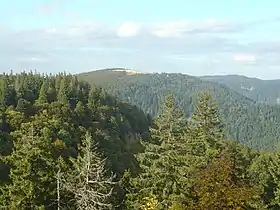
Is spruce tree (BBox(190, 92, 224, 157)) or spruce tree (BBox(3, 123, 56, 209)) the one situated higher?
spruce tree (BBox(190, 92, 224, 157))

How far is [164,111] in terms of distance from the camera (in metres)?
37.1

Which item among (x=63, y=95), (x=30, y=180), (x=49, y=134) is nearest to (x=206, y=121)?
(x=30, y=180)

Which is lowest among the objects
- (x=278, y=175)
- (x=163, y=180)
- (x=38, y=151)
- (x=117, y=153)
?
(x=117, y=153)

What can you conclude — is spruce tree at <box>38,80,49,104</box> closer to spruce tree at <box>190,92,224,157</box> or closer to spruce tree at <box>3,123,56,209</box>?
spruce tree at <box>190,92,224,157</box>

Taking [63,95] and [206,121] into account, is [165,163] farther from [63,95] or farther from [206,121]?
[63,95]

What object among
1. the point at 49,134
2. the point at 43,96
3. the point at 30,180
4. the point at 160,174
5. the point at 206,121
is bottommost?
the point at 49,134

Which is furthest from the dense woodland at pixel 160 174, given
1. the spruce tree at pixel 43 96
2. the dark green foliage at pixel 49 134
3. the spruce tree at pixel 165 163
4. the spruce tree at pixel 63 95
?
the spruce tree at pixel 63 95

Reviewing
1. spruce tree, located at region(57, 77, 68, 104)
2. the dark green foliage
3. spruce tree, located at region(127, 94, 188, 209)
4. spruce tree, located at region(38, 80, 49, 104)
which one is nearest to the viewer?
the dark green foliage

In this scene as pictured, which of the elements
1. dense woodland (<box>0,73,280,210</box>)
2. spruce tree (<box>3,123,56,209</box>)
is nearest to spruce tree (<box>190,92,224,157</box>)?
dense woodland (<box>0,73,280,210</box>)

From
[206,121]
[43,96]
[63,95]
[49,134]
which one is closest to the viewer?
[206,121]

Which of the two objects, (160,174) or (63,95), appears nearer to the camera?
(160,174)

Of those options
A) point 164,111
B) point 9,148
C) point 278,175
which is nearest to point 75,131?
point 9,148

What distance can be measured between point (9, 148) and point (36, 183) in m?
54.4

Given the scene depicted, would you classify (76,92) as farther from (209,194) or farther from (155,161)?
(209,194)
